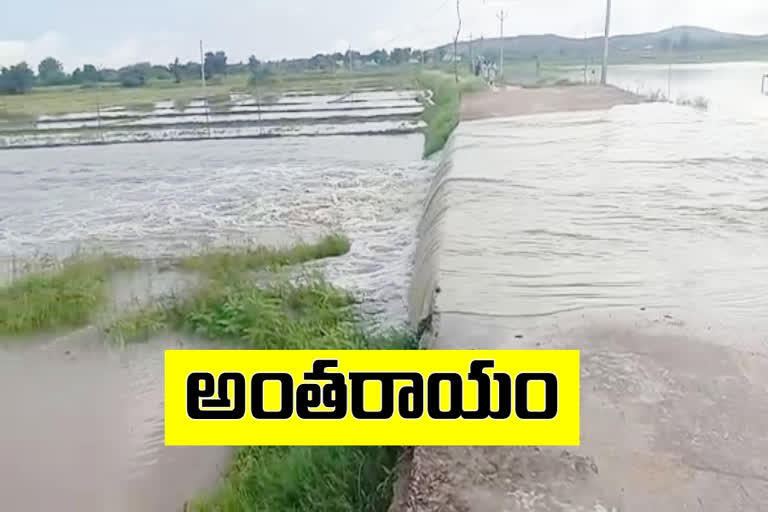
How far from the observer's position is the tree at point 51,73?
35631 millimetres

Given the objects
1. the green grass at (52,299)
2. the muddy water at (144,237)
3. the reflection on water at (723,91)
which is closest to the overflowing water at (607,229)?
the muddy water at (144,237)

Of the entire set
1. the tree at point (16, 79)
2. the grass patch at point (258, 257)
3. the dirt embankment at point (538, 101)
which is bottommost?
the grass patch at point (258, 257)

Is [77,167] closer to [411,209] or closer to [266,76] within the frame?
[411,209]

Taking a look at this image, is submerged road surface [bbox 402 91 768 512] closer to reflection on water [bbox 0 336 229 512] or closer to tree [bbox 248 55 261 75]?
reflection on water [bbox 0 336 229 512]

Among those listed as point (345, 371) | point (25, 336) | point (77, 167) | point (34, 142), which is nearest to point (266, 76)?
point (34, 142)

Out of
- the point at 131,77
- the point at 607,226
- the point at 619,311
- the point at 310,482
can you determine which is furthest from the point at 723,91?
the point at 131,77

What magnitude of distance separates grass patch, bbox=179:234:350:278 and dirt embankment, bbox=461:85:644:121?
17.2 feet

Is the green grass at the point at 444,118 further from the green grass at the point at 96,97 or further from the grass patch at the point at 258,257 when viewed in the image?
the green grass at the point at 96,97

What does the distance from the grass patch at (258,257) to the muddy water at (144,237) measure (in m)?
0.18

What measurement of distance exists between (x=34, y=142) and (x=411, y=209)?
1149 cm

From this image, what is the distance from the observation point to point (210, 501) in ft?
8.86

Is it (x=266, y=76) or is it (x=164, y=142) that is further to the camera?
(x=266, y=76)

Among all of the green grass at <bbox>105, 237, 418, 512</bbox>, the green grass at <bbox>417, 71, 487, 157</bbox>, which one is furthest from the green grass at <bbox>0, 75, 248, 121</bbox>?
the green grass at <bbox>105, 237, 418, 512</bbox>

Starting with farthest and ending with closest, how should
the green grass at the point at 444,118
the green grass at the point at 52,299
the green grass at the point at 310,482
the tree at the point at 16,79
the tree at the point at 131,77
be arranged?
the tree at the point at 131,77 → the tree at the point at 16,79 → the green grass at the point at 444,118 → the green grass at the point at 52,299 → the green grass at the point at 310,482
